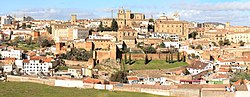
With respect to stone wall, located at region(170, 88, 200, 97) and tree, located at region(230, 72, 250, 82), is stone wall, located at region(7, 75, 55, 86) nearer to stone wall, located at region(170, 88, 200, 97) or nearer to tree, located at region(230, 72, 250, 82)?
stone wall, located at region(170, 88, 200, 97)

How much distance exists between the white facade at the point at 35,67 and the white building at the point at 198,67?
42.5 ft

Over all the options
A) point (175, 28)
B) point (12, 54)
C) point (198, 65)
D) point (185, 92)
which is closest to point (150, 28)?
point (175, 28)

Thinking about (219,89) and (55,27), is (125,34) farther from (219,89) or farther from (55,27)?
(219,89)

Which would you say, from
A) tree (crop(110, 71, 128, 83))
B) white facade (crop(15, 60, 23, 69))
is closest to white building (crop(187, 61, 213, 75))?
tree (crop(110, 71, 128, 83))

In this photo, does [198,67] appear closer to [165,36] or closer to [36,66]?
[36,66]

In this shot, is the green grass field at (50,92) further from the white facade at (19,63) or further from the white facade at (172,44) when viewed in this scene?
the white facade at (172,44)

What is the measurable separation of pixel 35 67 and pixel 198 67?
49.3 feet

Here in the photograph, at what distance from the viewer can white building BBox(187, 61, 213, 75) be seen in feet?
145

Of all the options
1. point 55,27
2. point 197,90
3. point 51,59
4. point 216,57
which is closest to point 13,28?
point 55,27

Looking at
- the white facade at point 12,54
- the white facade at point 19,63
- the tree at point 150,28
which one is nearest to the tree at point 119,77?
the white facade at point 19,63

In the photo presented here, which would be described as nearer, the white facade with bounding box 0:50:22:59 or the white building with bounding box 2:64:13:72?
the white building with bounding box 2:64:13:72

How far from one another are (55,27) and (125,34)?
12.0 m

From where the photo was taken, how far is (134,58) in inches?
1874

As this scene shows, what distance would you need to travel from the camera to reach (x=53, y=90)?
3528cm
